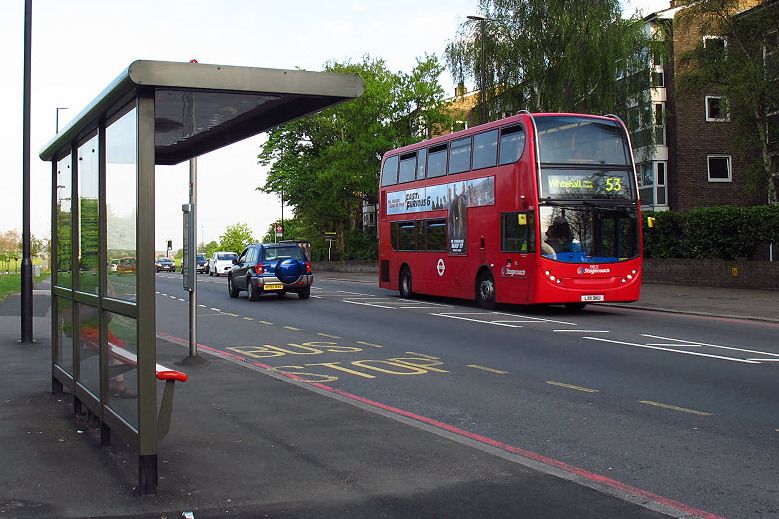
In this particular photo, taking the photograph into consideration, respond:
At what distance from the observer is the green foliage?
1088 inches

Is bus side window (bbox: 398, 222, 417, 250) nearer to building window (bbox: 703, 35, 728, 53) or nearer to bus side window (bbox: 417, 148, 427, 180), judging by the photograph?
bus side window (bbox: 417, 148, 427, 180)

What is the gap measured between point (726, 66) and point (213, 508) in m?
32.2

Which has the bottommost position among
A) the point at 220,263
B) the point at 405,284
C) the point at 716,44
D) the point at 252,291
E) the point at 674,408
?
the point at 674,408

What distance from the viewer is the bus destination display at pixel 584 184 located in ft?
62.4

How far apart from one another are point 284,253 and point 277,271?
0.72 m

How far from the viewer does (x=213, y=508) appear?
4949mm

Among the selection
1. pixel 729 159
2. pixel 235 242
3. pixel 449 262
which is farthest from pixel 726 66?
pixel 235 242

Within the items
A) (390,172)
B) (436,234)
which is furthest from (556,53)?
(436,234)

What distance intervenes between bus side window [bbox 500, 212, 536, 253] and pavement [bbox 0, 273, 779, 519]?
11191 mm

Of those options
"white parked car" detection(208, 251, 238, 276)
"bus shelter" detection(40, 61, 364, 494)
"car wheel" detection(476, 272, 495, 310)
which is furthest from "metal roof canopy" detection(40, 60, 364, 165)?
"white parked car" detection(208, 251, 238, 276)

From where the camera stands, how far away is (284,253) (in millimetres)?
26828

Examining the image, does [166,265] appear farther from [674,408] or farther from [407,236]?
[674,408]

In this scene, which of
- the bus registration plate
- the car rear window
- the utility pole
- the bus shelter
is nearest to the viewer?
the bus shelter

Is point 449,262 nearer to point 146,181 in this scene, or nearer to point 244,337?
point 244,337
